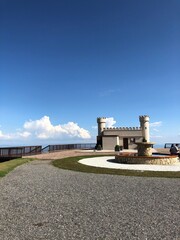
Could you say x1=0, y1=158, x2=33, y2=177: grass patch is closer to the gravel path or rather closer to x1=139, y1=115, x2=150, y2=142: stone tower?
the gravel path

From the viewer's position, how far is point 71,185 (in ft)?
34.7

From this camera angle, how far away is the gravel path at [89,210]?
5285 millimetres

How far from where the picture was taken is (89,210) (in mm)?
6945

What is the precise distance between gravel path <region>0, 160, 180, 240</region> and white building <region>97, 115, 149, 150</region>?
30333 millimetres

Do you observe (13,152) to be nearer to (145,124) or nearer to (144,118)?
(145,124)

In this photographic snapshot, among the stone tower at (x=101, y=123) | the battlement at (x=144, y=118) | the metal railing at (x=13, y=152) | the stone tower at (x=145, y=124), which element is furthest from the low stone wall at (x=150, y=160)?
the stone tower at (x=101, y=123)

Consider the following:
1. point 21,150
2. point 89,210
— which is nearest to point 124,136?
point 21,150

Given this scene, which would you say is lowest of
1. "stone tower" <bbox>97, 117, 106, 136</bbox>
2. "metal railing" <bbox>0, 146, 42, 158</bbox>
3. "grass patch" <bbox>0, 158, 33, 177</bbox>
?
"grass patch" <bbox>0, 158, 33, 177</bbox>

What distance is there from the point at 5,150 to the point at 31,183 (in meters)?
19.4

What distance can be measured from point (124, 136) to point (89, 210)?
38.1 metres

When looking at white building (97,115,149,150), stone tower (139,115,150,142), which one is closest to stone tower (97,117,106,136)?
white building (97,115,149,150)

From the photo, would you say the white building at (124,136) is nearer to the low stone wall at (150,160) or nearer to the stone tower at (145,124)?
the stone tower at (145,124)

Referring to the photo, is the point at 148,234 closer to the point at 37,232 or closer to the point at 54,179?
the point at 37,232

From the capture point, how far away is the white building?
1648 inches
